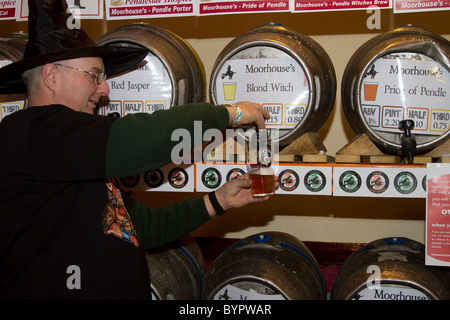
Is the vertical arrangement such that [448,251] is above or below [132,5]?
below

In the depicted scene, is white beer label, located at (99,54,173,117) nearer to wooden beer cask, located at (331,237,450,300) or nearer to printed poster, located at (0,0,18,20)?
printed poster, located at (0,0,18,20)

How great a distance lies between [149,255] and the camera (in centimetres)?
248

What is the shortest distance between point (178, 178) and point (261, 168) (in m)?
0.48

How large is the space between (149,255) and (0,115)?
3.79 feet

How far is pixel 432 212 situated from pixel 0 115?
A: 7.58ft

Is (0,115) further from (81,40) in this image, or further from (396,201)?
(396,201)

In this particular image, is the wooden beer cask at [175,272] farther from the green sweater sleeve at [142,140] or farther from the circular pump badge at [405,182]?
the circular pump badge at [405,182]

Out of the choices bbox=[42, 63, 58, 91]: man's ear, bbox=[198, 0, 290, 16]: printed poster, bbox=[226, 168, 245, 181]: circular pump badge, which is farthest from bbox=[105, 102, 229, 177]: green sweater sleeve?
bbox=[198, 0, 290, 16]: printed poster

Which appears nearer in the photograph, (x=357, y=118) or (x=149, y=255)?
(x=357, y=118)

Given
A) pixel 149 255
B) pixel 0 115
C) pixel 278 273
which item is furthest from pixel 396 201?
pixel 0 115

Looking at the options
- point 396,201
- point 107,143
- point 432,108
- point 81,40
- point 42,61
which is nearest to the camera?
point 107,143

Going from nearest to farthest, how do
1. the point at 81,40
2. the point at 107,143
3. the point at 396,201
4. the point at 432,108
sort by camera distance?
1. the point at 107,143
2. the point at 81,40
3. the point at 432,108
4. the point at 396,201

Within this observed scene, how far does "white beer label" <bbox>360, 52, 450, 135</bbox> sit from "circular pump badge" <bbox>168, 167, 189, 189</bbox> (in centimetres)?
100

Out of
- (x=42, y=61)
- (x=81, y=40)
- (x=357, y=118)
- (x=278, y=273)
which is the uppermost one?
(x=81, y=40)
